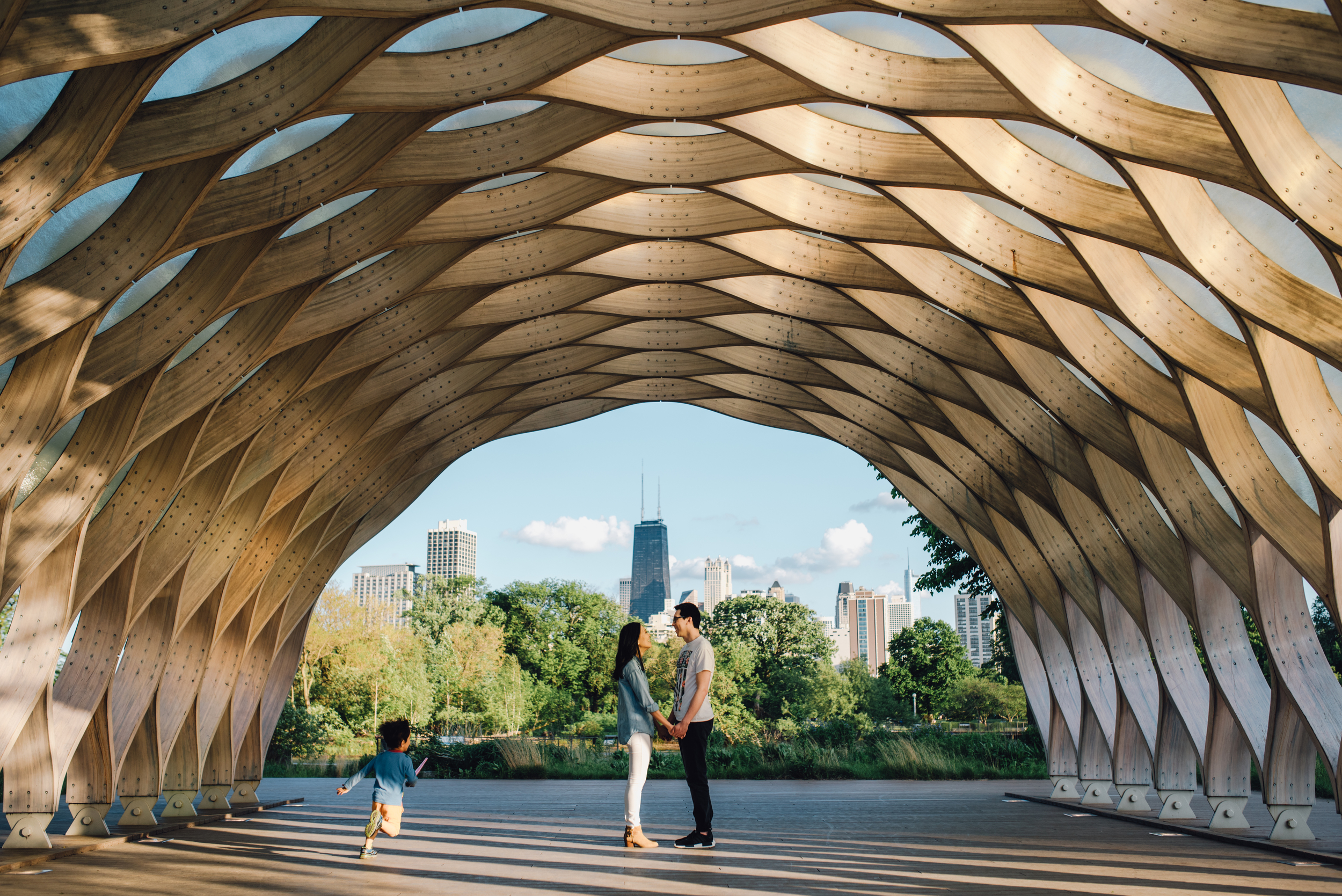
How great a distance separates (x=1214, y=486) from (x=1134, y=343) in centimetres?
309

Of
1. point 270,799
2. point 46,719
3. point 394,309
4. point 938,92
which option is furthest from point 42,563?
point 938,92

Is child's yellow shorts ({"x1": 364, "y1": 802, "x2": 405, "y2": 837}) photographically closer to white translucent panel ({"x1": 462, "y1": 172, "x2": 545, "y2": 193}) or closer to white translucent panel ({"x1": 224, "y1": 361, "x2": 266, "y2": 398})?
white translucent panel ({"x1": 224, "y1": 361, "x2": 266, "y2": 398})

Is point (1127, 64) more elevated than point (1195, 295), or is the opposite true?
point (1127, 64)

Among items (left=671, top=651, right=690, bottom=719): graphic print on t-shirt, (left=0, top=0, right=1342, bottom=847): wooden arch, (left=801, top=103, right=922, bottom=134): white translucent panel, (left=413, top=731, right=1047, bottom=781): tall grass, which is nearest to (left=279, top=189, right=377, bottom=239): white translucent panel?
(left=0, top=0, right=1342, bottom=847): wooden arch

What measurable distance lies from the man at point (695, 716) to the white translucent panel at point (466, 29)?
6.91 meters

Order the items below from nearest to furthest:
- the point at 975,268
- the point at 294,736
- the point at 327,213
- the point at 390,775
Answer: the point at 390,775
the point at 327,213
the point at 975,268
the point at 294,736

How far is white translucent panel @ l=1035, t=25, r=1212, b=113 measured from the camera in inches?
408

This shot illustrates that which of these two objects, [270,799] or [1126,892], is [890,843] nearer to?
[1126,892]

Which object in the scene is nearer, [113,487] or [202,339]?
[202,339]

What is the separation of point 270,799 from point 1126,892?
19.3 meters

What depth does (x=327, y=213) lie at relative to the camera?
14.6 m

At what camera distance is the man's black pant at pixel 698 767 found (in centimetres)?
1177

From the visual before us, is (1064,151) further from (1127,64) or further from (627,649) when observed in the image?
(627,649)

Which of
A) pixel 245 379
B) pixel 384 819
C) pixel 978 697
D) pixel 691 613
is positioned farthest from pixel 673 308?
pixel 978 697
